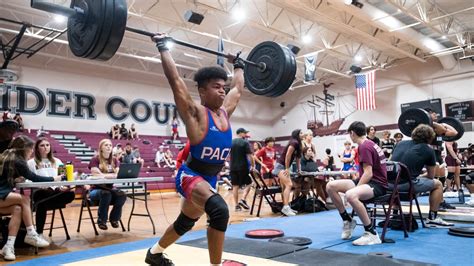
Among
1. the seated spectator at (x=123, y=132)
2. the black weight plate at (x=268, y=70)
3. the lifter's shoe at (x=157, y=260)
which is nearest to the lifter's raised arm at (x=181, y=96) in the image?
the lifter's shoe at (x=157, y=260)

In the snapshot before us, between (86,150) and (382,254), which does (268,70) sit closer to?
(382,254)

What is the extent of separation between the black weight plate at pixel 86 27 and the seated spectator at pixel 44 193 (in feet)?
5.71

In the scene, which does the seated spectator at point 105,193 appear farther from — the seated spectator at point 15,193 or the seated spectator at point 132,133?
the seated spectator at point 132,133

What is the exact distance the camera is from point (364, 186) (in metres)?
3.34

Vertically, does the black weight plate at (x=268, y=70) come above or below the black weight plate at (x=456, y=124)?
above

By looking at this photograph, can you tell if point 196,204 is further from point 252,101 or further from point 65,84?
point 252,101

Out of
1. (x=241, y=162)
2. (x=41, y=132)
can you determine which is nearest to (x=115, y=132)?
(x=41, y=132)

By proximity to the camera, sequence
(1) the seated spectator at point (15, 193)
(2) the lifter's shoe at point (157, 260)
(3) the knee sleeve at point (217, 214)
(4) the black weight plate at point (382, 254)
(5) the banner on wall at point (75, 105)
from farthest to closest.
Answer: (5) the banner on wall at point (75, 105)
(1) the seated spectator at point (15, 193)
(4) the black weight plate at point (382, 254)
(2) the lifter's shoe at point (157, 260)
(3) the knee sleeve at point (217, 214)

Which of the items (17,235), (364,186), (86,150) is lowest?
(17,235)

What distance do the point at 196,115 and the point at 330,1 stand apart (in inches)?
281

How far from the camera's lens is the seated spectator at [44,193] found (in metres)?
3.81

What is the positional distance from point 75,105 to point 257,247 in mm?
11319

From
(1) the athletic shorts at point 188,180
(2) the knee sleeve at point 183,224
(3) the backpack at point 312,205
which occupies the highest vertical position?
(1) the athletic shorts at point 188,180

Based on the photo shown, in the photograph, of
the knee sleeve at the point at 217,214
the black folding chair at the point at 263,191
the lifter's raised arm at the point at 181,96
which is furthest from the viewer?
the black folding chair at the point at 263,191
